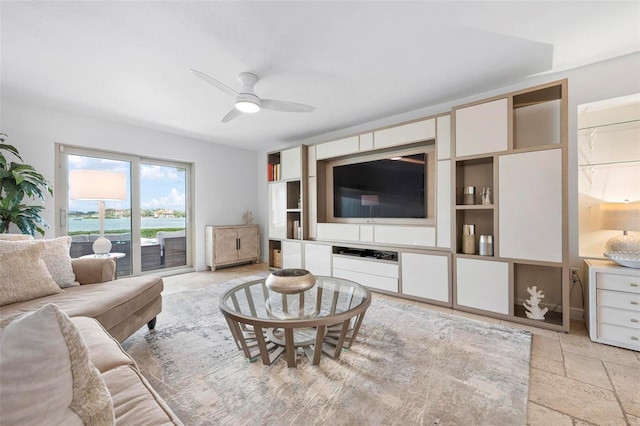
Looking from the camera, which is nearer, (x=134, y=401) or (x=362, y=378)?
(x=134, y=401)

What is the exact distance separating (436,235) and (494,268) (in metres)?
0.61

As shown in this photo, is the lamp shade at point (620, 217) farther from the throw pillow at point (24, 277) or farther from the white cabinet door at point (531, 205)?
the throw pillow at point (24, 277)

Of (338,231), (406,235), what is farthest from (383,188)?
(338,231)

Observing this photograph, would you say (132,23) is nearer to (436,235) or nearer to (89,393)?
(89,393)

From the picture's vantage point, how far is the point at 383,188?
351 centimetres

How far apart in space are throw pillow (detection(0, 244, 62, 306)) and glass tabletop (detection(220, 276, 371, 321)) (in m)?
1.15

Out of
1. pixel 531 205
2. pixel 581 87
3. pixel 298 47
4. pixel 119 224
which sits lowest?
pixel 119 224

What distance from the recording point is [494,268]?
249 centimetres

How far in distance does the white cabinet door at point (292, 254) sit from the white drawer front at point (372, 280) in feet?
2.32

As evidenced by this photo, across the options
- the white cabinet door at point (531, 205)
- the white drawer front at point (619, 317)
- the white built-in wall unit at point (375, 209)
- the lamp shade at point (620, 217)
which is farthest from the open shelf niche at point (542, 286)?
the white built-in wall unit at point (375, 209)

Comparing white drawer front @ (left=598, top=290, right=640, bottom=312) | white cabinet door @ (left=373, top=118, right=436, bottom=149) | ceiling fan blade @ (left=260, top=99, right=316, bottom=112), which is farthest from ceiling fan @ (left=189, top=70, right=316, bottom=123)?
white drawer front @ (left=598, top=290, right=640, bottom=312)

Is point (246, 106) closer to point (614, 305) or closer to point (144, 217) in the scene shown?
point (144, 217)

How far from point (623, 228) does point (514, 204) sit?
69 centimetres

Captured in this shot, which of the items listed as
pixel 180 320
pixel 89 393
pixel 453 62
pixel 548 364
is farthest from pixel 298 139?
pixel 89 393
